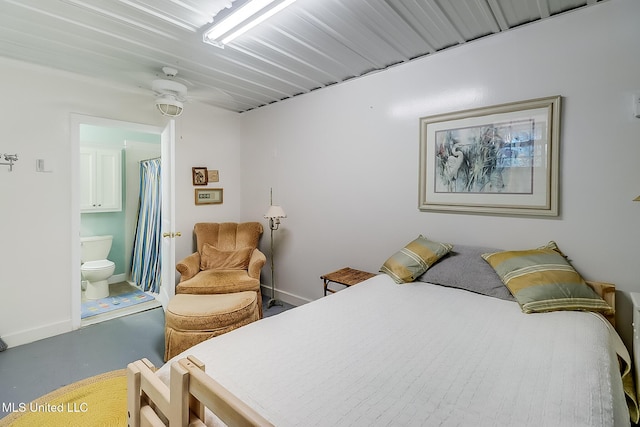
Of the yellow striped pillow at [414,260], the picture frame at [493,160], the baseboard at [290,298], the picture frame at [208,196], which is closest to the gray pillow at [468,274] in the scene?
the yellow striped pillow at [414,260]

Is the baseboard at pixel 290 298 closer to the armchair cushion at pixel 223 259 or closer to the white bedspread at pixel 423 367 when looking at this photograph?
the armchair cushion at pixel 223 259

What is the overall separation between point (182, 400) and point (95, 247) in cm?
411

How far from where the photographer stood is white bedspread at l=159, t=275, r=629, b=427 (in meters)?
0.87

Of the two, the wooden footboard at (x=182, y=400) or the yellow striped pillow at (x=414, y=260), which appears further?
the yellow striped pillow at (x=414, y=260)

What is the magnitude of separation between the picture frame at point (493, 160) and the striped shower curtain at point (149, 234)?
3405 mm

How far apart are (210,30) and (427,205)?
6.90ft

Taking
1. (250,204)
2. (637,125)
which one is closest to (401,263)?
(637,125)

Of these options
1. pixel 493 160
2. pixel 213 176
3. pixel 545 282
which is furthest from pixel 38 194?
pixel 545 282

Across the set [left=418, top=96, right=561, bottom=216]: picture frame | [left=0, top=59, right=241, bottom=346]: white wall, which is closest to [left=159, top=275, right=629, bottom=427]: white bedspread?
[left=418, top=96, right=561, bottom=216]: picture frame

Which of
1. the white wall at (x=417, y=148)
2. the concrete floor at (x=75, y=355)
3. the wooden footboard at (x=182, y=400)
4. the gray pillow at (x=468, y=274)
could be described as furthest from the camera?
the concrete floor at (x=75, y=355)

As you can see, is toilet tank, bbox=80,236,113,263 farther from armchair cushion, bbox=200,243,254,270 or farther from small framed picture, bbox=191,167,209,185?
armchair cushion, bbox=200,243,254,270

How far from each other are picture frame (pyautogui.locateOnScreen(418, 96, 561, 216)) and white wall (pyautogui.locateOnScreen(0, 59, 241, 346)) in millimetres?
3233

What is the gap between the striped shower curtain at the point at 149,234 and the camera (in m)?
3.94

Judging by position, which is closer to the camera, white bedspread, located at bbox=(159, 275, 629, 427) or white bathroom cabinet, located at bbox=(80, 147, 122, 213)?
white bedspread, located at bbox=(159, 275, 629, 427)
